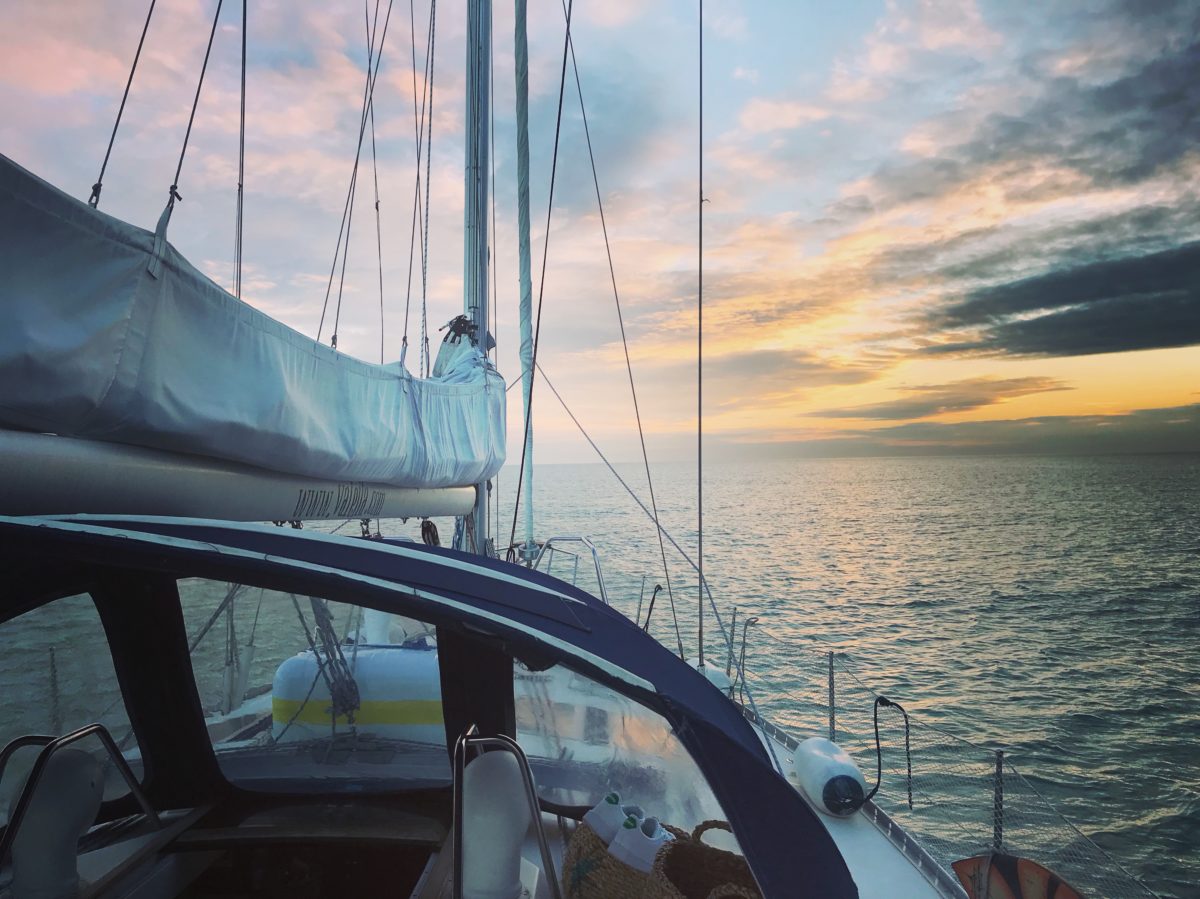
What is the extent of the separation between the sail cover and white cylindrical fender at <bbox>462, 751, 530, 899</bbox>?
170cm

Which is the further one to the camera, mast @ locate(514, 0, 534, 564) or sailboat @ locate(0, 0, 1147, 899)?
mast @ locate(514, 0, 534, 564)

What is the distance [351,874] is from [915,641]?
790 inches

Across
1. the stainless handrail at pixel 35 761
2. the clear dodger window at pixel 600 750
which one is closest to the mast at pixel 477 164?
the clear dodger window at pixel 600 750

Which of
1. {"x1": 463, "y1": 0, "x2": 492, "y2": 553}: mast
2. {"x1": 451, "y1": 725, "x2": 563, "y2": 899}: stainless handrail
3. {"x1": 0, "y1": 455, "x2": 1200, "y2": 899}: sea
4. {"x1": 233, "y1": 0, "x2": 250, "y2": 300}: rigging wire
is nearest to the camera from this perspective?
{"x1": 451, "y1": 725, "x2": 563, "y2": 899}: stainless handrail

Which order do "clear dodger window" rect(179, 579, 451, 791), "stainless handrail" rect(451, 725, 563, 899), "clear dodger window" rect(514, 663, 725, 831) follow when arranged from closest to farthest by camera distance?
"stainless handrail" rect(451, 725, 563, 899)
"clear dodger window" rect(514, 663, 725, 831)
"clear dodger window" rect(179, 579, 451, 791)

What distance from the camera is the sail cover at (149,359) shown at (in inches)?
83.5

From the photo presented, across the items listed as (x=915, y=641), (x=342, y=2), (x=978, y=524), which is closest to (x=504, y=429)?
(x=342, y=2)

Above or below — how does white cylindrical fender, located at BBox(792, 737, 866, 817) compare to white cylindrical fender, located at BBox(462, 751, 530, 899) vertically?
below

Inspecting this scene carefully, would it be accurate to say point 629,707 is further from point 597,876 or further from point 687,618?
point 687,618

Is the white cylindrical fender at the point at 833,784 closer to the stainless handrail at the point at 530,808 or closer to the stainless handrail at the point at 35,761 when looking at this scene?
the stainless handrail at the point at 530,808

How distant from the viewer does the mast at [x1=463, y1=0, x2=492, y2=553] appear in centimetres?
805

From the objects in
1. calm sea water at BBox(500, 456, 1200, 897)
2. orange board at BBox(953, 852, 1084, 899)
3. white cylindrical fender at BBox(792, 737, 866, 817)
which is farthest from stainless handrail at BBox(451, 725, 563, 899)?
calm sea water at BBox(500, 456, 1200, 897)

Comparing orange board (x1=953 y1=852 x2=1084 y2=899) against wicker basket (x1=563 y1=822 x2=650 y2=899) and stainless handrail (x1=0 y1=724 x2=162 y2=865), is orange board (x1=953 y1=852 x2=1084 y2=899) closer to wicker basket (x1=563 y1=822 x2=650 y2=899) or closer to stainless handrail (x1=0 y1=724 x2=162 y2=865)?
wicker basket (x1=563 y1=822 x2=650 y2=899)

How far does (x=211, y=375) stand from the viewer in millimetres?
2918
